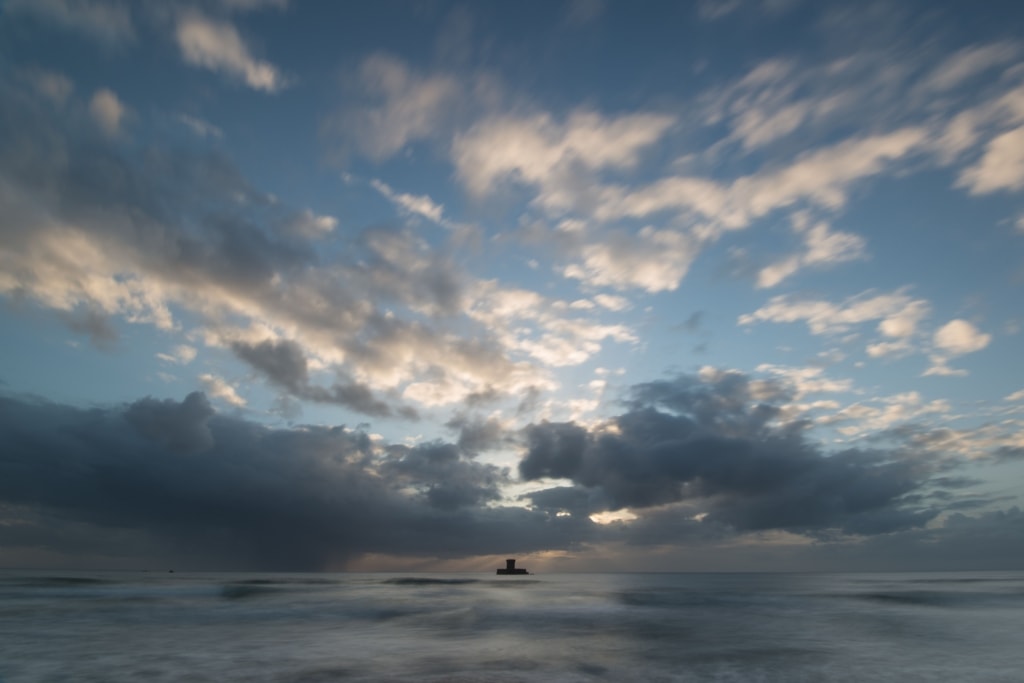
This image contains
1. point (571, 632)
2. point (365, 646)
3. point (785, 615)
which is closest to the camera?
point (365, 646)

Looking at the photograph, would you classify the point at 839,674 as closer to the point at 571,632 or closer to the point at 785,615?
the point at 571,632

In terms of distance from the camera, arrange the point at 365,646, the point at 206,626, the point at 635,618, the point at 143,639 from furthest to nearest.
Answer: the point at 635,618
the point at 206,626
the point at 143,639
the point at 365,646

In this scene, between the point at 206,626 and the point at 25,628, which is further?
the point at 206,626

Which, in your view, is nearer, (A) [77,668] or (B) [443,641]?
(A) [77,668]

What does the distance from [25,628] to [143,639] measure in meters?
12.7

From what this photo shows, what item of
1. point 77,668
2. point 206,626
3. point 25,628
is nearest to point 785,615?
point 206,626

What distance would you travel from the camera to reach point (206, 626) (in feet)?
144

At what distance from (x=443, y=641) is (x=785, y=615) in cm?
3968

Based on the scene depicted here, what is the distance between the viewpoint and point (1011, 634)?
40.5 meters

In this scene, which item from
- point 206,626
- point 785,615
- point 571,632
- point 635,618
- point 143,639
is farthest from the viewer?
point 785,615

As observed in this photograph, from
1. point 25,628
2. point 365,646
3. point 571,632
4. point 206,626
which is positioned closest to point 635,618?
point 571,632

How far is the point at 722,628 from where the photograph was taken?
45312mm

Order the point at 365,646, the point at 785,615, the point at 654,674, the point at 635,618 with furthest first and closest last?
the point at 785,615, the point at 635,618, the point at 365,646, the point at 654,674

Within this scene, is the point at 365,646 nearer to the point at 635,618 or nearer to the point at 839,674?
the point at 839,674
